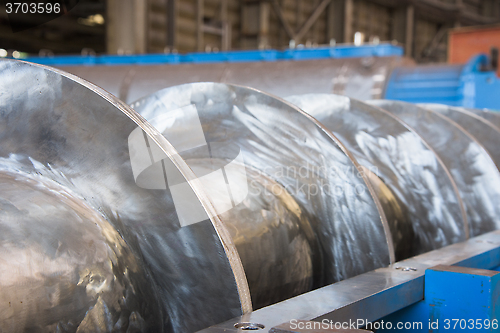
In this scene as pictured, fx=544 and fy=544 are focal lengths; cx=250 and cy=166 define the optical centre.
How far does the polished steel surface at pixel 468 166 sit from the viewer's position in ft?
5.16

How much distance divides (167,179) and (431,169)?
2.81 feet

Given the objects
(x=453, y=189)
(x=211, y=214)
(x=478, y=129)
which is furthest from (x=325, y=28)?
(x=211, y=214)

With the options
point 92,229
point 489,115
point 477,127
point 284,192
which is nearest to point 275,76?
point 489,115

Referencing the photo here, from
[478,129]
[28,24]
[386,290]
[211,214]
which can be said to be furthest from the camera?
[28,24]

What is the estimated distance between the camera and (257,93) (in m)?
1.13

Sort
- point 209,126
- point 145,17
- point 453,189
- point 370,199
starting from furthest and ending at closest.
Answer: point 145,17 → point 453,189 → point 209,126 → point 370,199

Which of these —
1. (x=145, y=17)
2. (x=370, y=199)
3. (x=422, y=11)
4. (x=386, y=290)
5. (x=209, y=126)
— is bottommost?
(x=386, y=290)

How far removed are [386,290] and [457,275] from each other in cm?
14

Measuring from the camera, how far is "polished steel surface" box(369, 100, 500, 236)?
1.57 meters

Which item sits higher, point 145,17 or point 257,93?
point 145,17

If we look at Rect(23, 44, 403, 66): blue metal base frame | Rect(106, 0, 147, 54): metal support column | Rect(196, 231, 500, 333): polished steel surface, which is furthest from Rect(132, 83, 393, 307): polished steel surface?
Rect(106, 0, 147, 54): metal support column

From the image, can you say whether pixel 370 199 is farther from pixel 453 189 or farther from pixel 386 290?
pixel 453 189

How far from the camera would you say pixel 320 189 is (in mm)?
1146

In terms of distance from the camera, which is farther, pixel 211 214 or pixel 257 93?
Answer: pixel 257 93
